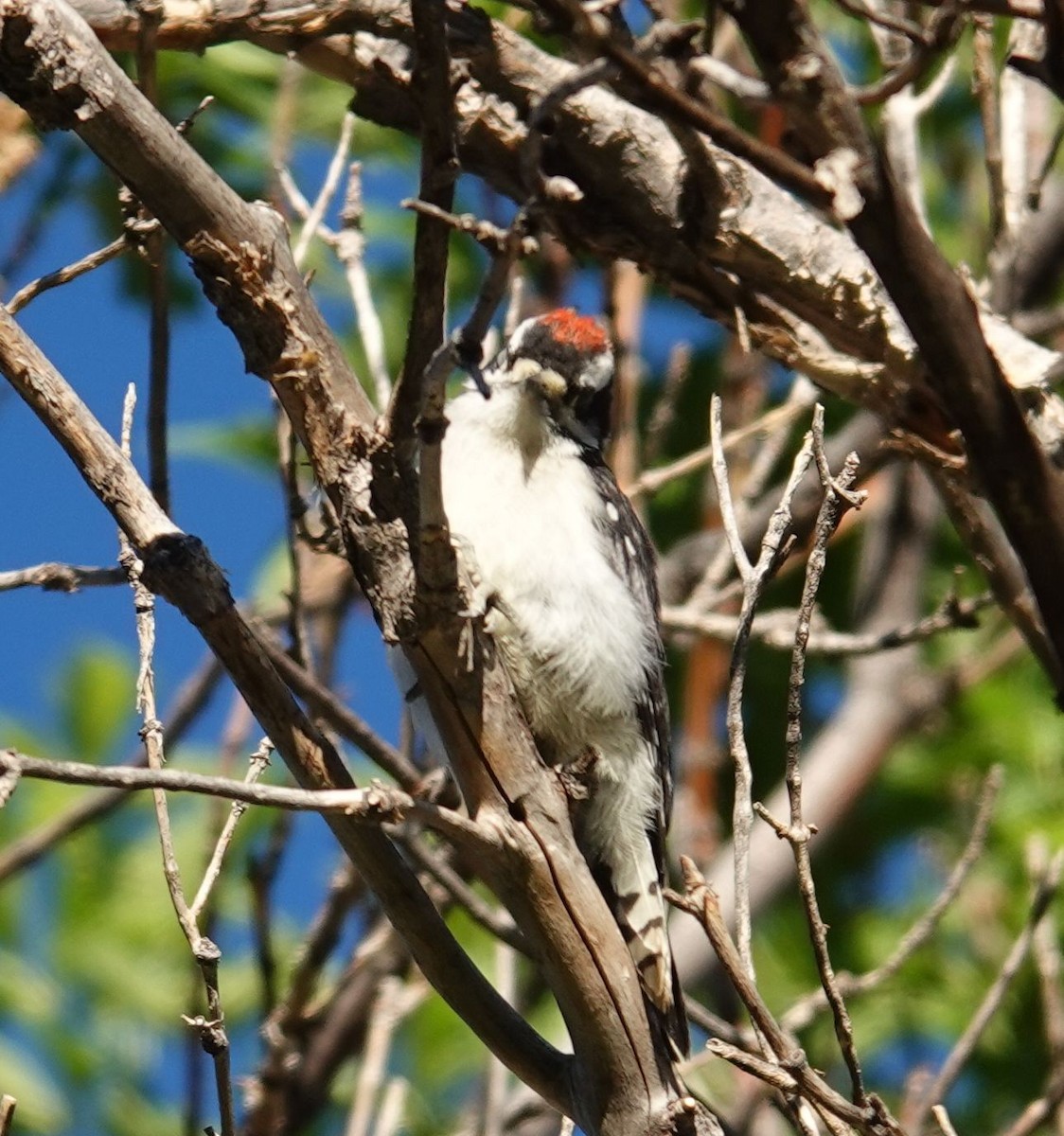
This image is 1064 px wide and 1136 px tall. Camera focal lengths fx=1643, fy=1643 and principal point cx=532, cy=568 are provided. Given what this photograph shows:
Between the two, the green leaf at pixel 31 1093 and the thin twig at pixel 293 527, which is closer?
the thin twig at pixel 293 527

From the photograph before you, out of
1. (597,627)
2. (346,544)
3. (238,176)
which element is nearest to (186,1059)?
(597,627)

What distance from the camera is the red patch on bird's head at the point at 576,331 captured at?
4.44 meters

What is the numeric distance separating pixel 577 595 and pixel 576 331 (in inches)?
33.2

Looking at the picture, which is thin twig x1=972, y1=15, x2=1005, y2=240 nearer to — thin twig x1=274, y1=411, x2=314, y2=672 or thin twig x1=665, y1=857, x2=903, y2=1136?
thin twig x1=274, y1=411, x2=314, y2=672

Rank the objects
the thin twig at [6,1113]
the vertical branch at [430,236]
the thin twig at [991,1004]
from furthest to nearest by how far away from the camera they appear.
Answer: the thin twig at [991,1004]
the thin twig at [6,1113]
the vertical branch at [430,236]

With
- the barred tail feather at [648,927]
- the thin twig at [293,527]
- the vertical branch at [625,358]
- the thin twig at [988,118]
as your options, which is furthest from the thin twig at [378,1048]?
the thin twig at [988,118]


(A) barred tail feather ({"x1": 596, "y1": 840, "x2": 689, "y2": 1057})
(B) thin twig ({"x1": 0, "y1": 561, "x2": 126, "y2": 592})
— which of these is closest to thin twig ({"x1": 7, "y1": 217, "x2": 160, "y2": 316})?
(B) thin twig ({"x1": 0, "y1": 561, "x2": 126, "y2": 592})

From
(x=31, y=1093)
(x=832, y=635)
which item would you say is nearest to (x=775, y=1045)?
(x=832, y=635)

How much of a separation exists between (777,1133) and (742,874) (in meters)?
3.38

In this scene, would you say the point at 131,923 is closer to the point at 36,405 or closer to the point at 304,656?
the point at 304,656

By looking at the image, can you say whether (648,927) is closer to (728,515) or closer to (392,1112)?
(392,1112)

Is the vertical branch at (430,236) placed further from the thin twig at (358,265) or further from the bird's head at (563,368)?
the thin twig at (358,265)

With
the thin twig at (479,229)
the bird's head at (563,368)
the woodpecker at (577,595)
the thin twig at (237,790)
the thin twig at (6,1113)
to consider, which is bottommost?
the thin twig at (6,1113)

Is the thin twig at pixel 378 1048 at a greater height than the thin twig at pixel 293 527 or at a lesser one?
lesser
